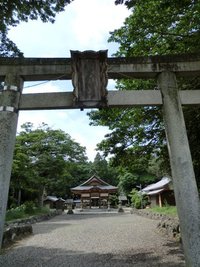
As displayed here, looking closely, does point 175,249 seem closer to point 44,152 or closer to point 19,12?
point 19,12

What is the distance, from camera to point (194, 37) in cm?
743

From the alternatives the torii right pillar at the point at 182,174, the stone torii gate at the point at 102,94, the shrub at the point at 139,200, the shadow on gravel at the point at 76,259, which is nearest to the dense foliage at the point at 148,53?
the stone torii gate at the point at 102,94

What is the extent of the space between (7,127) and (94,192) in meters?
35.6

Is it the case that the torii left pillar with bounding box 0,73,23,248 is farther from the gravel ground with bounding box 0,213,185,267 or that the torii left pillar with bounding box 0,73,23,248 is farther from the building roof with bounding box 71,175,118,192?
the building roof with bounding box 71,175,118,192

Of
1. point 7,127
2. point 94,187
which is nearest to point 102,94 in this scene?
point 7,127

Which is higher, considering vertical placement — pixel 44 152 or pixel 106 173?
pixel 106 173

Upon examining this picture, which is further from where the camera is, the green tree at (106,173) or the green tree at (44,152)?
the green tree at (106,173)

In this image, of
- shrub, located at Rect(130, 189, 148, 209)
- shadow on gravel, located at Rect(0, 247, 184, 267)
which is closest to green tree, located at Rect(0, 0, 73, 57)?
shadow on gravel, located at Rect(0, 247, 184, 267)

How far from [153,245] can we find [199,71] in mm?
5877

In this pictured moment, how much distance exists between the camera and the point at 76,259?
7086 mm

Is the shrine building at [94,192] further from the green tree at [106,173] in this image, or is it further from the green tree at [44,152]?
the green tree at [106,173]

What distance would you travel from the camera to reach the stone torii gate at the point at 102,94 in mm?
4914

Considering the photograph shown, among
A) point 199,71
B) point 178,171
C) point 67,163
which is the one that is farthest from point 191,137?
point 67,163

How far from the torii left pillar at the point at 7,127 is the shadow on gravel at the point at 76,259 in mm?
2352
